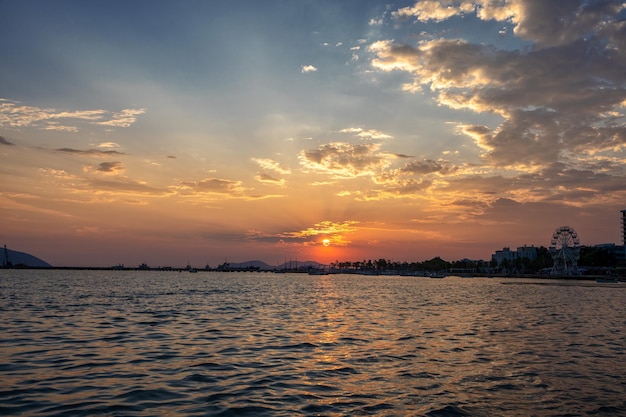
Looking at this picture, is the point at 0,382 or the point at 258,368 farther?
the point at 258,368

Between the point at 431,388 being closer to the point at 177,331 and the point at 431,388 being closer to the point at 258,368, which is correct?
the point at 258,368

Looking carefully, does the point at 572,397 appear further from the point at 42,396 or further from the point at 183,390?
the point at 42,396

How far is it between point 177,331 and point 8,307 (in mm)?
34133

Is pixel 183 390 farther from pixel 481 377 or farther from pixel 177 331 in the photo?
pixel 177 331

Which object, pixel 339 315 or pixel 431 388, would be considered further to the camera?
pixel 339 315

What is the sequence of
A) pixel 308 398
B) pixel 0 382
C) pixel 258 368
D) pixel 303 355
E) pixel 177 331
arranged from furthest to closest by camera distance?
pixel 177 331 < pixel 303 355 < pixel 258 368 < pixel 0 382 < pixel 308 398

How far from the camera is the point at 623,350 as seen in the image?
32938 millimetres

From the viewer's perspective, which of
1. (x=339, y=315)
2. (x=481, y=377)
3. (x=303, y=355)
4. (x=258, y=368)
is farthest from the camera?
(x=339, y=315)

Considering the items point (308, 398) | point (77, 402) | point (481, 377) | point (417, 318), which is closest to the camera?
point (77, 402)

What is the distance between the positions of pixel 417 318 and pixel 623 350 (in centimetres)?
2313

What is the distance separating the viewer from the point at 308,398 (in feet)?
65.0

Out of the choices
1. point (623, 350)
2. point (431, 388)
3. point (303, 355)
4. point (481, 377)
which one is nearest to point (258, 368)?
point (303, 355)

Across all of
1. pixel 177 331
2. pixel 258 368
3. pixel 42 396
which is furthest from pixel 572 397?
pixel 177 331

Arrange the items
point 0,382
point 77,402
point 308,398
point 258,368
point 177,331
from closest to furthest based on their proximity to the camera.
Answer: point 77,402, point 308,398, point 0,382, point 258,368, point 177,331
